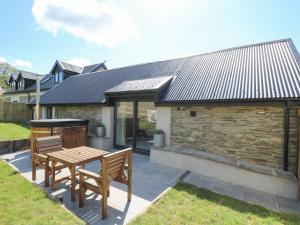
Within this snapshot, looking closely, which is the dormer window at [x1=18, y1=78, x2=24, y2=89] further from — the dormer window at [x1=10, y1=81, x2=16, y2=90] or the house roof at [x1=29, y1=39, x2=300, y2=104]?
the house roof at [x1=29, y1=39, x2=300, y2=104]

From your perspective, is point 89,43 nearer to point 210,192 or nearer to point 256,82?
point 256,82

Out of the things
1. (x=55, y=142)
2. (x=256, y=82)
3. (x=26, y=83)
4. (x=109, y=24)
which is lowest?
(x=55, y=142)

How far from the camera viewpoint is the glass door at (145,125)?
8.83m

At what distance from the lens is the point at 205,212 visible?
161 inches

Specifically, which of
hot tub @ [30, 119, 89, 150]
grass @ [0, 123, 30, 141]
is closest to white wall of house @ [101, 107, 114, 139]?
hot tub @ [30, 119, 89, 150]

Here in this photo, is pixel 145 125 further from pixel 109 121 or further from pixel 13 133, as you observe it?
pixel 13 133

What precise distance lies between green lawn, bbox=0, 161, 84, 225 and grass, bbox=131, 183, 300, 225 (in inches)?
59.7

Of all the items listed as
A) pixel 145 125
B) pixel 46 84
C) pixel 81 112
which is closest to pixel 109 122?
pixel 145 125

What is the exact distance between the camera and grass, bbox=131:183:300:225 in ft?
12.3

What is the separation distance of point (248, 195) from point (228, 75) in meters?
4.84

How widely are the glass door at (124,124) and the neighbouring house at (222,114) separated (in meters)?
0.05

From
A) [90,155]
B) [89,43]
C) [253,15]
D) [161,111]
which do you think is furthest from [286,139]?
[89,43]

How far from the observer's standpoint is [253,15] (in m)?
9.08

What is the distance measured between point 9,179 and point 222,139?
23.0 feet
